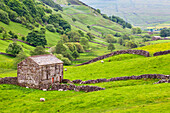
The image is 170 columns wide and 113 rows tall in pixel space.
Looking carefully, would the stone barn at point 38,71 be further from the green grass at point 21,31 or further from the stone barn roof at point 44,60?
the green grass at point 21,31

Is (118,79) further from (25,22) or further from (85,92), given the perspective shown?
(25,22)

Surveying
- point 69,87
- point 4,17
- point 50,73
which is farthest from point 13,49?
point 69,87

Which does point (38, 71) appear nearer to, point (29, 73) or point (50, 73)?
point (29, 73)

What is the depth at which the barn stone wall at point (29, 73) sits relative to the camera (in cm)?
4666

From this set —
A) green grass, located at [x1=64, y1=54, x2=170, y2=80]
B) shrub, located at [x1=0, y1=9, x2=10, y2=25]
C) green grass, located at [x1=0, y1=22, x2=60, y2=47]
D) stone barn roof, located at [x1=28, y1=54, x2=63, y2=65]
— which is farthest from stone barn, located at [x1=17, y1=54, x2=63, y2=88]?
shrub, located at [x1=0, y1=9, x2=10, y2=25]

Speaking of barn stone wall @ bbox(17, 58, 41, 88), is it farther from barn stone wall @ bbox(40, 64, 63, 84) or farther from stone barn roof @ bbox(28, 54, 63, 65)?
barn stone wall @ bbox(40, 64, 63, 84)

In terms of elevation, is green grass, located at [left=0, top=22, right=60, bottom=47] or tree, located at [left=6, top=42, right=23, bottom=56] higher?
green grass, located at [left=0, top=22, right=60, bottom=47]

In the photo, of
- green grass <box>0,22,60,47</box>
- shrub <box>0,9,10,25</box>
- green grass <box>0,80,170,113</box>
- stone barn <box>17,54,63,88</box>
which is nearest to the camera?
green grass <box>0,80,170,113</box>

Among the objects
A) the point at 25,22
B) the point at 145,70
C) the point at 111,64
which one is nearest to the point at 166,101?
the point at 145,70

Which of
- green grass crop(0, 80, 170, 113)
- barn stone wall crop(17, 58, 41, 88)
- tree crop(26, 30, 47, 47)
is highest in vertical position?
tree crop(26, 30, 47, 47)

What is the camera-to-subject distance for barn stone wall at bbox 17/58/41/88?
4666 centimetres

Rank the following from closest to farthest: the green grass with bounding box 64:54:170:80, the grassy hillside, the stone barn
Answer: the grassy hillside < the stone barn < the green grass with bounding box 64:54:170:80

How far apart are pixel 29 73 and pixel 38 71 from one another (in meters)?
2.31

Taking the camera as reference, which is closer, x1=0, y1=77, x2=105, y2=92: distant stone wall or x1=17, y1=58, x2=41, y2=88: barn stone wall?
x1=0, y1=77, x2=105, y2=92: distant stone wall
